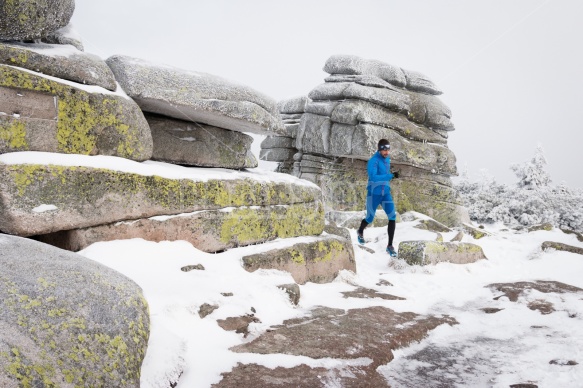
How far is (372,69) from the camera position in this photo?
21188 mm

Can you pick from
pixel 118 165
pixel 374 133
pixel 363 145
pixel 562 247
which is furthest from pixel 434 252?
pixel 374 133

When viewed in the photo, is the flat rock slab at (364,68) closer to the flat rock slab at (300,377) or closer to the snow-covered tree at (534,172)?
the snow-covered tree at (534,172)

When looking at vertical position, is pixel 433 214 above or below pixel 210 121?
below

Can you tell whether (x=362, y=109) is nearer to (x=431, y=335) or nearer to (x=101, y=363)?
(x=431, y=335)

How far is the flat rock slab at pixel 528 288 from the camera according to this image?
670 cm

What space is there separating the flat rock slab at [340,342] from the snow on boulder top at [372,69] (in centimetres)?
1748

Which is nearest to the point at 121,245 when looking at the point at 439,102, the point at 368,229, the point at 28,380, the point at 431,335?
the point at 28,380

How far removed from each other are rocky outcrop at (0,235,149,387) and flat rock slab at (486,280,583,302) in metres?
6.02

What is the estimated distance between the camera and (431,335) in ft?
15.6

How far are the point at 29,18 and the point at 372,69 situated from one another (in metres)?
18.5

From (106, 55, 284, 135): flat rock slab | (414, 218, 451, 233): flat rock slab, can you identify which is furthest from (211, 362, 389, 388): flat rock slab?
(414, 218, 451, 233): flat rock slab

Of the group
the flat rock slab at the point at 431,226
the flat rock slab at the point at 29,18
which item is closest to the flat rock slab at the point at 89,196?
the flat rock slab at the point at 29,18

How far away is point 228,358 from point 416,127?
1961 cm

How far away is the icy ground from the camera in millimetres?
3477
